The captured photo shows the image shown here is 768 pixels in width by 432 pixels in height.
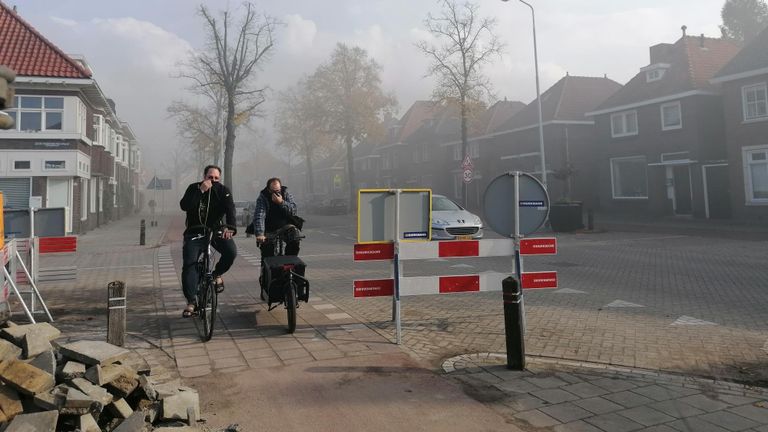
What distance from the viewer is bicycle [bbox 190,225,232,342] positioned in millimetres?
5328

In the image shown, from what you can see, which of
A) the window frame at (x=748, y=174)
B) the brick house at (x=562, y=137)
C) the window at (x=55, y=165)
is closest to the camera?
the window at (x=55, y=165)

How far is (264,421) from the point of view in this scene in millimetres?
3387

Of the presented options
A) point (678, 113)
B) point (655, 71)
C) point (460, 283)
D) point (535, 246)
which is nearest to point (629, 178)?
point (678, 113)

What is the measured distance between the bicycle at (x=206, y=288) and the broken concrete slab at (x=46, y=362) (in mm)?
1984

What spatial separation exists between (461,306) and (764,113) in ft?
69.9

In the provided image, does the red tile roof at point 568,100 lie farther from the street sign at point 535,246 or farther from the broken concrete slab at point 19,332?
the broken concrete slab at point 19,332


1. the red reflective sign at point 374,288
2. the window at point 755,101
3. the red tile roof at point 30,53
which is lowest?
the red reflective sign at point 374,288

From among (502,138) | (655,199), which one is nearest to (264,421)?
(655,199)

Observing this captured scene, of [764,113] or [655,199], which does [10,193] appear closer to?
[655,199]

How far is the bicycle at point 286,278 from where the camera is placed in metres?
5.55

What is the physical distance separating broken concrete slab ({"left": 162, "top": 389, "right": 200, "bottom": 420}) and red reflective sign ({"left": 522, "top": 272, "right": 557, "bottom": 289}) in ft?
10.4

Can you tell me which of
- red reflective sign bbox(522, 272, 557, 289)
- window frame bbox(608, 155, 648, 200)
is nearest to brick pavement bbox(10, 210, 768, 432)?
red reflective sign bbox(522, 272, 557, 289)

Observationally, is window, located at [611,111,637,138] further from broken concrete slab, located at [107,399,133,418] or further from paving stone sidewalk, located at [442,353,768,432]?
broken concrete slab, located at [107,399,133,418]

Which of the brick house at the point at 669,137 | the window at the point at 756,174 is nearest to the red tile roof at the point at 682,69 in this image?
the brick house at the point at 669,137
